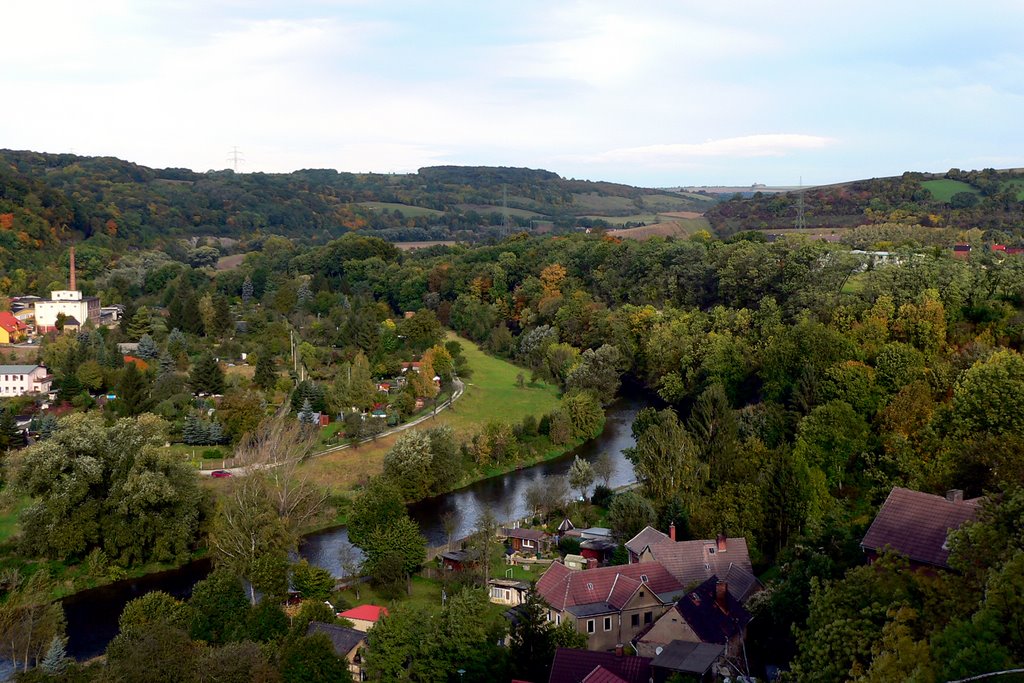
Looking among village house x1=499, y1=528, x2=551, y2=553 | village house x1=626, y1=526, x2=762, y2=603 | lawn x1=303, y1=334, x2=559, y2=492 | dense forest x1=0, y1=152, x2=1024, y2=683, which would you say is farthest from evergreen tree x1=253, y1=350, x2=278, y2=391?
village house x1=626, y1=526, x2=762, y2=603

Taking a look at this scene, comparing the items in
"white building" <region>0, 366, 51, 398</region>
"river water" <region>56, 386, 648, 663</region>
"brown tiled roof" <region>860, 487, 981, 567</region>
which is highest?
"brown tiled roof" <region>860, 487, 981, 567</region>

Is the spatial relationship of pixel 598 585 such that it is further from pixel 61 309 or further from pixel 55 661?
pixel 61 309

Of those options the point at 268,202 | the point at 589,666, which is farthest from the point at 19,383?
the point at 268,202

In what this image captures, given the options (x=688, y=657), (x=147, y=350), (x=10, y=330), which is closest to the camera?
(x=688, y=657)

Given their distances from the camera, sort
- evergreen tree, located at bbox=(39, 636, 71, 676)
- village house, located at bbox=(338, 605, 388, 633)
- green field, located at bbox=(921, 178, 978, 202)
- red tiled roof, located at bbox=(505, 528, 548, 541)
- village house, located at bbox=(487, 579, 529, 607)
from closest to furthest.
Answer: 1. evergreen tree, located at bbox=(39, 636, 71, 676)
2. village house, located at bbox=(338, 605, 388, 633)
3. village house, located at bbox=(487, 579, 529, 607)
4. red tiled roof, located at bbox=(505, 528, 548, 541)
5. green field, located at bbox=(921, 178, 978, 202)

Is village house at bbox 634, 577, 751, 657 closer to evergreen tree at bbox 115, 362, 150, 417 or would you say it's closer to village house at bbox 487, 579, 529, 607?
village house at bbox 487, 579, 529, 607
